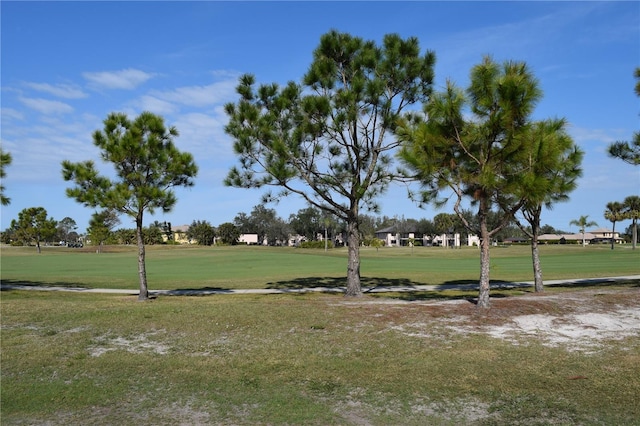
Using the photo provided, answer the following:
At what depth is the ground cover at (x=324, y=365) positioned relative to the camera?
7258mm

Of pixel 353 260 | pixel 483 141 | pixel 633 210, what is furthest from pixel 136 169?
pixel 633 210

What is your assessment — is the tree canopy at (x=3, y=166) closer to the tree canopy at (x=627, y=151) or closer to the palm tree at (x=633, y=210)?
the tree canopy at (x=627, y=151)

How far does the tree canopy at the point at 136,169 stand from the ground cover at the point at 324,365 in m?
7.71

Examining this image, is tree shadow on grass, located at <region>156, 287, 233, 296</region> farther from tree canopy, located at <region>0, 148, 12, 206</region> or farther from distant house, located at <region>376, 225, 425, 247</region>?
distant house, located at <region>376, 225, 425, 247</region>

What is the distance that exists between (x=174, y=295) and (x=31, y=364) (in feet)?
51.5

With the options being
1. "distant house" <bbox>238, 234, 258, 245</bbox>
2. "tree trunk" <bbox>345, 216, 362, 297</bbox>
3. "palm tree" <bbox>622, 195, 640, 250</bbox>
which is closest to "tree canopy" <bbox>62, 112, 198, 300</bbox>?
"tree trunk" <bbox>345, 216, 362, 297</bbox>

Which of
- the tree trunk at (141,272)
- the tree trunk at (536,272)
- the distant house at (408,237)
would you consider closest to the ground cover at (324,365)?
the tree trunk at (536,272)

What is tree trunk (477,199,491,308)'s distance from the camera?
1440 cm

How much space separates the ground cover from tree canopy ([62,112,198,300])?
7.71 m

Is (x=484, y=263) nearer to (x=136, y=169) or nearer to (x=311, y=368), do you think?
(x=311, y=368)

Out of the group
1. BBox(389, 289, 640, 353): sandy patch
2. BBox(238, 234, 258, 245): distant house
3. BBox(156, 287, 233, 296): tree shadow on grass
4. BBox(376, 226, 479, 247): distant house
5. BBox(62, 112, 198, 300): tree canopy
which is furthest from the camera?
BBox(238, 234, 258, 245): distant house

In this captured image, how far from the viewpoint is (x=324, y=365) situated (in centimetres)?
949

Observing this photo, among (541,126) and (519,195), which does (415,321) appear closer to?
(519,195)

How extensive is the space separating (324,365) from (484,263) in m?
6.99
